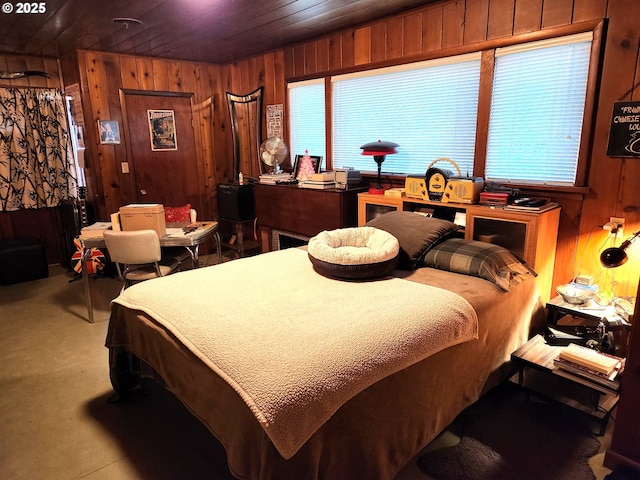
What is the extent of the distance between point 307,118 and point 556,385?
9.93ft

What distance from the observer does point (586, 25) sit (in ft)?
7.48

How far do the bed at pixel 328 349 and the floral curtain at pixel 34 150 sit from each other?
3.36 meters

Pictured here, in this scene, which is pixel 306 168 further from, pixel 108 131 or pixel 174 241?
pixel 108 131

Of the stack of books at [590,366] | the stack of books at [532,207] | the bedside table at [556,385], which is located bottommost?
the bedside table at [556,385]

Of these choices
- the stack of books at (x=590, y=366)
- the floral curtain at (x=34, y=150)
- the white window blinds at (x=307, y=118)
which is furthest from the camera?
the floral curtain at (x=34, y=150)

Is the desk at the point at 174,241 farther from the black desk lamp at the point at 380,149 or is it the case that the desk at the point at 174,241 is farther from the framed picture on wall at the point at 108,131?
the framed picture on wall at the point at 108,131

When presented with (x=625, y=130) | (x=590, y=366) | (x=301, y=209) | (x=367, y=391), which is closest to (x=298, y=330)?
(x=367, y=391)

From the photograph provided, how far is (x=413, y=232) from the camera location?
8.46ft

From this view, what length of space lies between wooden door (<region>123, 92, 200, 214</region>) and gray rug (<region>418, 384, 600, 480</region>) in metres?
3.91

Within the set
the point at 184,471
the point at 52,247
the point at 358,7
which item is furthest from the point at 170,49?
the point at 184,471

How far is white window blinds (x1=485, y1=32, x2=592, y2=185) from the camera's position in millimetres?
2422

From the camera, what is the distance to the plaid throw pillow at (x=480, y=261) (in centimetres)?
225

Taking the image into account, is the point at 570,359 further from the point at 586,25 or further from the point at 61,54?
the point at 61,54
